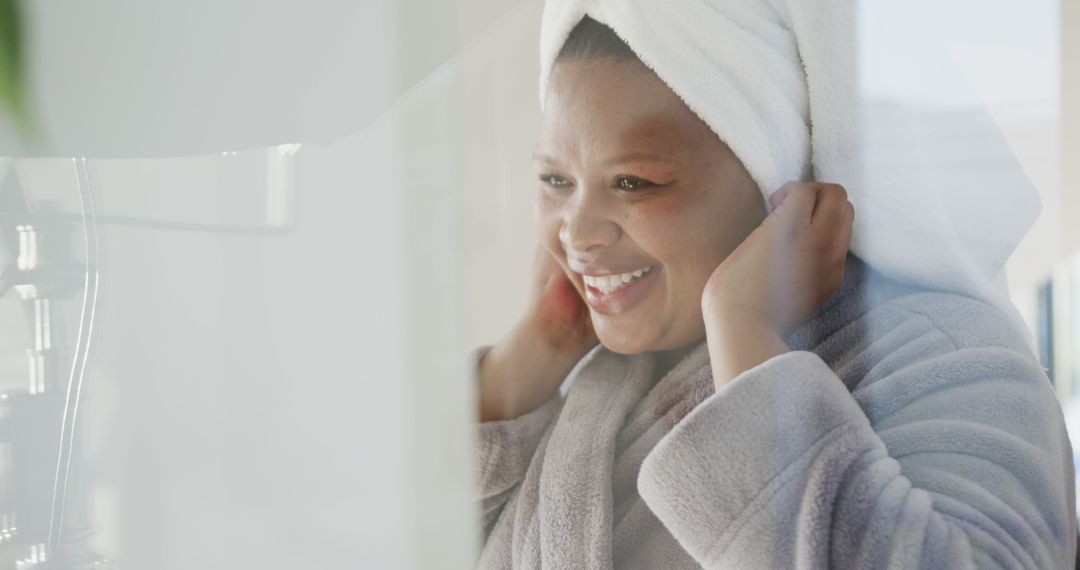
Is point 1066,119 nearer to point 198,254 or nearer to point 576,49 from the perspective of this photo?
point 576,49

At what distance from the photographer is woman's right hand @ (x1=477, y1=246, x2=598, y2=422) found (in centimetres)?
53

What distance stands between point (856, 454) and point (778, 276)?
0.29 ft

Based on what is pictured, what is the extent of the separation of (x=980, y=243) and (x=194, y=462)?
48cm

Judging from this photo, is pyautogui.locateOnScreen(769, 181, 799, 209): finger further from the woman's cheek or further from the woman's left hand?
the woman's cheek

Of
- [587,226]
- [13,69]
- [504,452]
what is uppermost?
[13,69]

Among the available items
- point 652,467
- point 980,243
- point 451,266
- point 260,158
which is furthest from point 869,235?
point 260,158

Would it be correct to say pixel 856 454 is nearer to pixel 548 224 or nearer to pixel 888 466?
pixel 888 466

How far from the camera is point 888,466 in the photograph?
427 millimetres

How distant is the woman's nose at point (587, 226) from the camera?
502 millimetres

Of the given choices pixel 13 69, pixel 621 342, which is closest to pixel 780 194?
pixel 621 342

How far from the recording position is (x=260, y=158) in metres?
0.62

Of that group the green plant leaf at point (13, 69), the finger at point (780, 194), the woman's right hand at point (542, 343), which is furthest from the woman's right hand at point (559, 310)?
the green plant leaf at point (13, 69)

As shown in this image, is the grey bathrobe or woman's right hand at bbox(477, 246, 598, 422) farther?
woman's right hand at bbox(477, 246, 598, 422)

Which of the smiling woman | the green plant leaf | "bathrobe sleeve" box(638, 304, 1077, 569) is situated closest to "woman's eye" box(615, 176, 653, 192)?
the smiling woman
